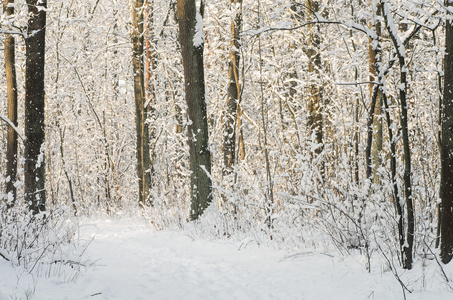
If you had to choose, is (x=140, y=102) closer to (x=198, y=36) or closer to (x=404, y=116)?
(x=198, y=36)

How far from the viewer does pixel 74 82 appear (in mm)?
14672

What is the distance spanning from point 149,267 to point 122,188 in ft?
35.7

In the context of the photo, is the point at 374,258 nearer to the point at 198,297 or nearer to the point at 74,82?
the point at 198,297

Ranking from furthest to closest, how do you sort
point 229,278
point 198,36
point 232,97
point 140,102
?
point 140,102
point 232,97
point 198,36
point 229,278

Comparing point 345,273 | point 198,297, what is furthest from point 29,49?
point 345,273

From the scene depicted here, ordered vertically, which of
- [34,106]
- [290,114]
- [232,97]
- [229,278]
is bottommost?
[229,278]

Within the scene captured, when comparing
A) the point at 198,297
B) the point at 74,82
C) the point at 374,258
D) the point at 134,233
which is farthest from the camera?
the point at 74,82

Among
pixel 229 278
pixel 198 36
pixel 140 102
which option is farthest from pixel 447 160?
pixel 140 102

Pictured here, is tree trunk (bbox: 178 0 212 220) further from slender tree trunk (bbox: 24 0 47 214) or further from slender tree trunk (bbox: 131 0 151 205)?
slender tree trunk (bbox: 131 0 151 205)

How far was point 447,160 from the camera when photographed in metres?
3.38

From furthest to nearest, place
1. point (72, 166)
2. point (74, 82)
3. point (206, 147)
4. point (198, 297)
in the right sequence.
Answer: point (72, 166) < point (74, 82) < point (206, 147) < point (198, 297)

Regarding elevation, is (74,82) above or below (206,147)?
above

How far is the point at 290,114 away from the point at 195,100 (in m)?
6.68

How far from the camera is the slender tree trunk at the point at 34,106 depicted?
22.0ft
